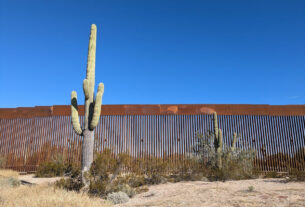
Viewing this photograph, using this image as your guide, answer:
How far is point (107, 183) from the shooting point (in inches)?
306

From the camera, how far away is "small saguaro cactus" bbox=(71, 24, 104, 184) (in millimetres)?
8166

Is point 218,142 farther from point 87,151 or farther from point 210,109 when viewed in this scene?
point 87,151

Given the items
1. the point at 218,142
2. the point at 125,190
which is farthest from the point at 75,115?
the point at 218,142

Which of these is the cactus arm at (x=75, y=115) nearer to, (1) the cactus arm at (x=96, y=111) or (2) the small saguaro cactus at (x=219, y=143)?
(1) the cactus arm at (x=96, y=111)

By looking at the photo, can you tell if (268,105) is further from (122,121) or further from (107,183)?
(107,183)

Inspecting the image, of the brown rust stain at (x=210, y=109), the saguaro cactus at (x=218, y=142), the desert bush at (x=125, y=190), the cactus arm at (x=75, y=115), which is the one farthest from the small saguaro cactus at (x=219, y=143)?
the cactus arm at (x=75, y=115)

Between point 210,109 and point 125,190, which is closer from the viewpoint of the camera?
point 125,190

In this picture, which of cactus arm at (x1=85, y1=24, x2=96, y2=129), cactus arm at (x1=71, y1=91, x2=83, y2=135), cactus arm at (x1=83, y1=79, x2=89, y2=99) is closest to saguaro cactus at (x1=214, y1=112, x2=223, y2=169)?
cactus arm at (x1=85, y1=24, x2=96, y2=129)

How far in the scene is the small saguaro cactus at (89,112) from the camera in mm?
8166

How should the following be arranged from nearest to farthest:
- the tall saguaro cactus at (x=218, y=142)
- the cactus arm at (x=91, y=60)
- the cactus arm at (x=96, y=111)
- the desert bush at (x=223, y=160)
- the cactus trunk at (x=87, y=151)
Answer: the cactus trunk at (x=87, y=151)
the cactus arm at (x=96, y=111)
the cactus arm at (x=91, y=60)
the desert bush at (x=223, y=160)
the tall saguaro cactus at (x=218, y=142)

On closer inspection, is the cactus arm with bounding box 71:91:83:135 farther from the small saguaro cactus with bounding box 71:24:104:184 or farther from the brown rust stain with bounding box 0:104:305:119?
the brown rust stain with bounding box 0:104:305:119

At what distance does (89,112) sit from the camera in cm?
857

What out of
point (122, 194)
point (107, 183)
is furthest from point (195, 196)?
point (107, 183)

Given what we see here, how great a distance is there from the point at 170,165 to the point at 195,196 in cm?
534
